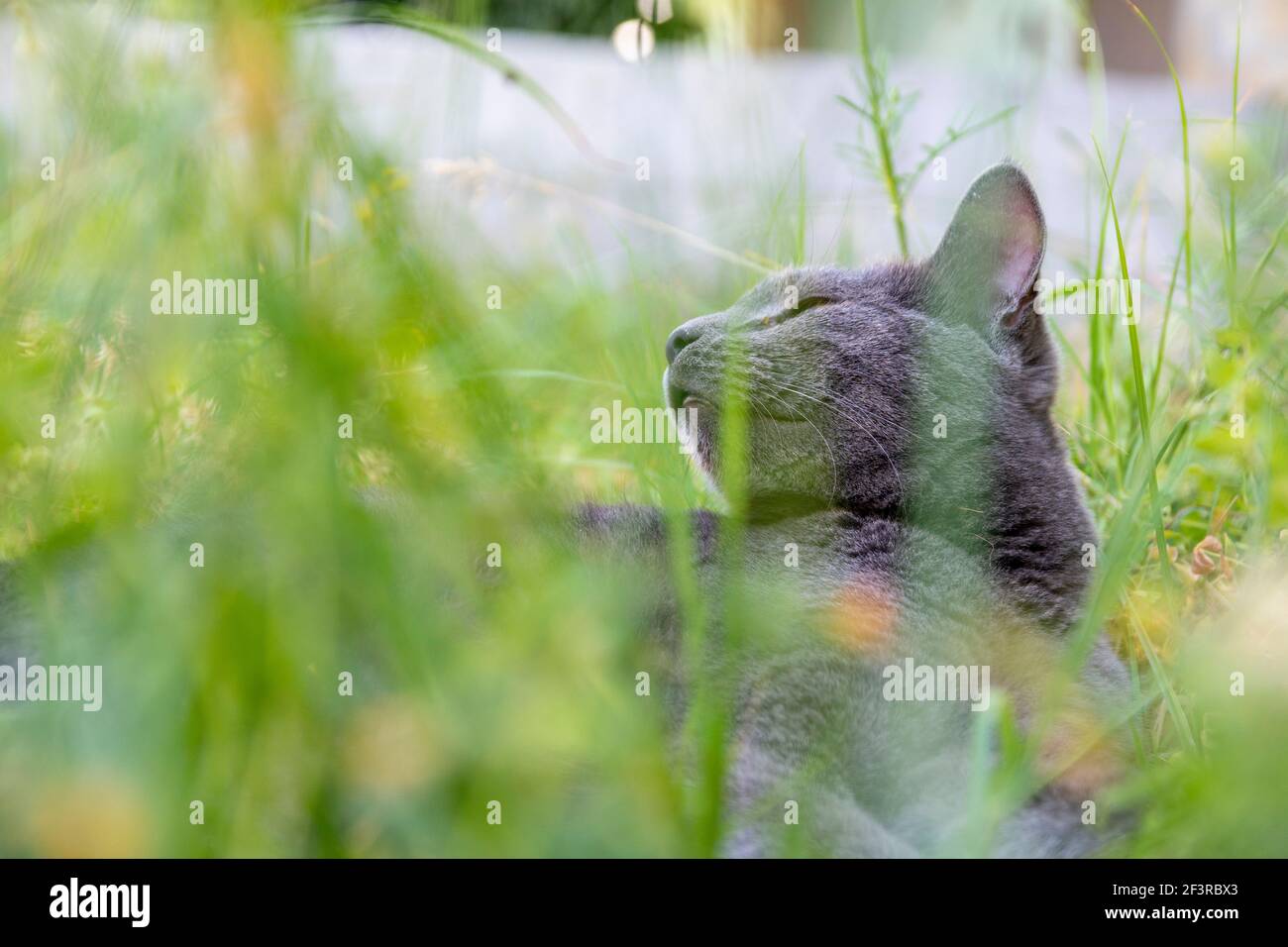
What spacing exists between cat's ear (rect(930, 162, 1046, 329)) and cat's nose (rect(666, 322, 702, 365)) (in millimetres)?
462

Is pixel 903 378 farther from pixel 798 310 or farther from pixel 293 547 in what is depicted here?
pixel 293 547

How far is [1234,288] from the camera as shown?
211 cm

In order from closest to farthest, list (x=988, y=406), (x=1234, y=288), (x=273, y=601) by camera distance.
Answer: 1. (x=273, y=601)
2. (x=988, y=406)
3. (x=1234, y=288)

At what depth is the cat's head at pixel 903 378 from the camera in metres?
1.88

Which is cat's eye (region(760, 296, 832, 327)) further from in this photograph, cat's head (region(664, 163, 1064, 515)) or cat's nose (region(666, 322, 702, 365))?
cat's nose (region(666, 322, 702, 365))

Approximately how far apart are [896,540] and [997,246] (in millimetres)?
574

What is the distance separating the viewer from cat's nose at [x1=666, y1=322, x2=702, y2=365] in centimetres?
203

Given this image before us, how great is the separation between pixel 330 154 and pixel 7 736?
2.41 feet

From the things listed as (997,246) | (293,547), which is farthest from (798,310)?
(293,547)

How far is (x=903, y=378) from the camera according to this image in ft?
6.32

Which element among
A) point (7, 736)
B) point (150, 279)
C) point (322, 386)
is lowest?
point (7, 736)

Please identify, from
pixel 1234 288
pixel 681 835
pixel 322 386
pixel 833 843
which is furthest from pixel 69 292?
pixel 1234 288

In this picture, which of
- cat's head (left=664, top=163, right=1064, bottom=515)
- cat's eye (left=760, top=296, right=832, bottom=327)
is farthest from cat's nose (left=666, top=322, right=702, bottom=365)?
cat's eye (left=760, top=296, right=832, bottom=327)
